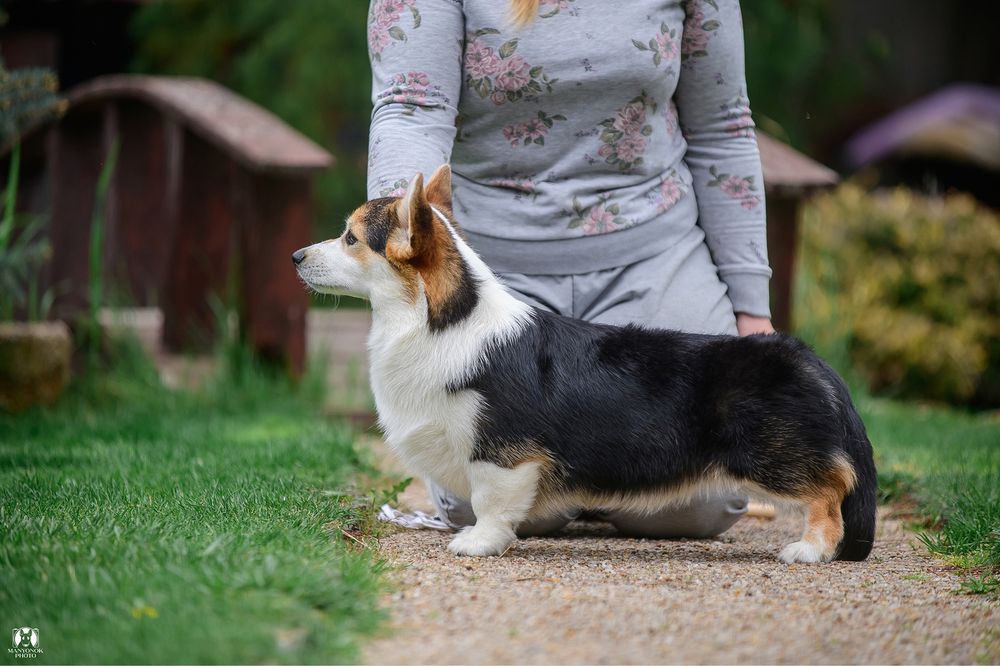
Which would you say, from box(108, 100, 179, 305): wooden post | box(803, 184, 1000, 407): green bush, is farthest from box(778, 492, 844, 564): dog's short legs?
box(108, 100, 179, 305): wooden post

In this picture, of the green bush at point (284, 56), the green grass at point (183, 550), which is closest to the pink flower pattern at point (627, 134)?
the green grass at point (183, 550)

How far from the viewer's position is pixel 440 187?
3.16 meters

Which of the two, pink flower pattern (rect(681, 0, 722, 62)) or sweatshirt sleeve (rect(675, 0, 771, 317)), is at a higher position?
pink flower pattern (rect(681, 0, 722, 62))

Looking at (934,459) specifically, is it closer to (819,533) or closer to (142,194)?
(819,533)

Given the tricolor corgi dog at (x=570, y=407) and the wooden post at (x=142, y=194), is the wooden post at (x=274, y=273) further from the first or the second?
the tricolor corgi dog at (x=570, y=407)

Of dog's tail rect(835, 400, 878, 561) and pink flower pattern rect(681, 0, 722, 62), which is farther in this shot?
pink flower pattern rect(681, 0, 722, 62)

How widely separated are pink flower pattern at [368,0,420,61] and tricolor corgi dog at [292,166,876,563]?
64 centimetres

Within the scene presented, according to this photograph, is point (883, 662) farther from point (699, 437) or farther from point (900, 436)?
point (900, 436)

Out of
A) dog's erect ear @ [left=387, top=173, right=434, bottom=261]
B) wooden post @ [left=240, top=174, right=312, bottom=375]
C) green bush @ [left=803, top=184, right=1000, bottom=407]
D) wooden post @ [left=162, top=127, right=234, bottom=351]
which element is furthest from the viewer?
green bush @ [left=803, top=184, right=1000, bottom=407]

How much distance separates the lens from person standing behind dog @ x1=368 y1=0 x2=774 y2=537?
343 centimetres

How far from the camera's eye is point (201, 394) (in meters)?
5.77

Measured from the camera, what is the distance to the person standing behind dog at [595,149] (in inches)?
135

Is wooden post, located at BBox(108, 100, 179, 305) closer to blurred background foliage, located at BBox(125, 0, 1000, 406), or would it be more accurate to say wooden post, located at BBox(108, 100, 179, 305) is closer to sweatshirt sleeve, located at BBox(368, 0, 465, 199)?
blurred background foliage, located at BBox(125, 0, 1000, 406)

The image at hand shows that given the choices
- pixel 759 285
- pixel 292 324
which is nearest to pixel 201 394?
pixel 292 324
